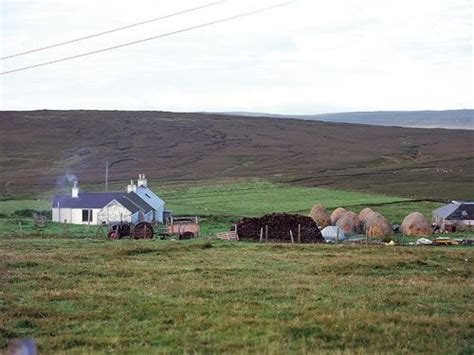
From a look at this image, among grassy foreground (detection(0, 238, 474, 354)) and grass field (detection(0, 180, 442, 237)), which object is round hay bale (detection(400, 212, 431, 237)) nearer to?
grass field (detection(0, 180, 442, 237))

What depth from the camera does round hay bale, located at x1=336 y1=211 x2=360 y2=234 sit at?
56.2 m

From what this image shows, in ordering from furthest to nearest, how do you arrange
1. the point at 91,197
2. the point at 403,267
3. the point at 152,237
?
the point at 91,197
the point at 152,237
the point at 403,267

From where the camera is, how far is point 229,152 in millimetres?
144375

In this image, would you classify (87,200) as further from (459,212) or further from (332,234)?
(459,212)

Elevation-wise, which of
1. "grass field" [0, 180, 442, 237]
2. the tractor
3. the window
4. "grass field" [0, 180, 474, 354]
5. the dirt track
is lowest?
"grass field" [0, 180, 474, 354]

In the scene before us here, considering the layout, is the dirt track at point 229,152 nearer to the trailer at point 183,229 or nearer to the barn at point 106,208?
the barn at point 106,208

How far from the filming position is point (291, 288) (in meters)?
21.5

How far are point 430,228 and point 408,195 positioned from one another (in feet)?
89.1

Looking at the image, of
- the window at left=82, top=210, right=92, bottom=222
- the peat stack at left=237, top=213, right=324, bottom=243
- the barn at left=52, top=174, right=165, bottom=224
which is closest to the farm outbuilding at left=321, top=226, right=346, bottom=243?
the peat stack at left=237, top=213, right=324, bottom=243

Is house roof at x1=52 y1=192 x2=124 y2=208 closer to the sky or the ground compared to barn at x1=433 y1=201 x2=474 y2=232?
closer to the sky

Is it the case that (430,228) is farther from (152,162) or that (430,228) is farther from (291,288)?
(152,162)

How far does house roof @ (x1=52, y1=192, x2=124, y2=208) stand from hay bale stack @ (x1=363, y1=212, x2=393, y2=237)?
22031 mm

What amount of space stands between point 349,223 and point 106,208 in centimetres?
2059

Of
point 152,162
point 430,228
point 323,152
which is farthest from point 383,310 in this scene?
point 323,152
